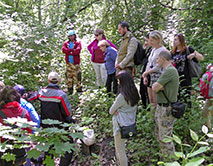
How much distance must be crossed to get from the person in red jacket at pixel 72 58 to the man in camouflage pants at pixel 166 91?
3.87 metres

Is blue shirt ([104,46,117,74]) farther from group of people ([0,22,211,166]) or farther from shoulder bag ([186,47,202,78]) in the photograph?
shoulder bag ([186,47,202,78])

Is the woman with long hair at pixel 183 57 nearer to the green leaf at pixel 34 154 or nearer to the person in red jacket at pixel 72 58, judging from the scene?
the person in red jacket at pixel 72 58

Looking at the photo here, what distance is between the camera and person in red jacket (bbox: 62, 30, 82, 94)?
23.0 feet

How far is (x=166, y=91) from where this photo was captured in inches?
140

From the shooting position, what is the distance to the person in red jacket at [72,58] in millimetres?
7012

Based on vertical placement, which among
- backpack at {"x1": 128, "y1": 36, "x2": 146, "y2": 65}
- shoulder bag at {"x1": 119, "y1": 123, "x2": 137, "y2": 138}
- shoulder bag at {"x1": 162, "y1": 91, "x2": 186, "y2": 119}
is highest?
backpack at {"x1": 128, "y1": 36, "x2": 146, "y2": 65}

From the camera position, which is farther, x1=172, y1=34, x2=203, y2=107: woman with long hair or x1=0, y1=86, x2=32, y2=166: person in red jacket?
x1=172, y1=34, x2=203, y2=107: woman with long hair

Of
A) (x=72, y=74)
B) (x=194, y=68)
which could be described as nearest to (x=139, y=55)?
(x=194, y=68)

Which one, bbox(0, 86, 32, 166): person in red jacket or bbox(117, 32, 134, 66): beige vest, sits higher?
bbox(117, 32, 134, 66): beige vest

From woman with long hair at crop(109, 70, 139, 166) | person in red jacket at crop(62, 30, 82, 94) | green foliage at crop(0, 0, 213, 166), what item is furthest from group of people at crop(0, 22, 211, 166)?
person in red jacket at crop(62, 30, 82, 94)

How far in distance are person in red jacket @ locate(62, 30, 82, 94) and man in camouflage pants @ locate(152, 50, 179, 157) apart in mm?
3865

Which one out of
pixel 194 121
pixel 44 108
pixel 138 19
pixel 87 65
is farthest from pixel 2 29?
pixel 194 121

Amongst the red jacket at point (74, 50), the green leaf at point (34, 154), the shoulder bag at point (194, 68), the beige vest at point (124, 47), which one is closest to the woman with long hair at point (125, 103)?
the shoulder bag at point (194, 68)

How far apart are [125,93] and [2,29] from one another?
13.4 ft
